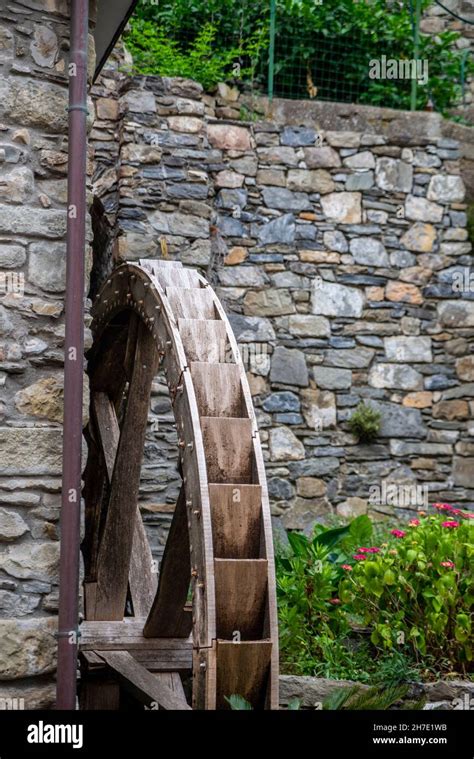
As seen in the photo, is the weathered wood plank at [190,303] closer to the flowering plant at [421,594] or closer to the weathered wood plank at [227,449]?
the weathered wood plank at [227,449]

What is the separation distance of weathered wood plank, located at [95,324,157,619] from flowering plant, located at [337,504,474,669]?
120 cm

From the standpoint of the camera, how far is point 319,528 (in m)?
6.71

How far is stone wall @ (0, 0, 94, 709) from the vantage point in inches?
144

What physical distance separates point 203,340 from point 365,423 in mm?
3416

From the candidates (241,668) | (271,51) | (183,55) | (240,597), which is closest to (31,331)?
(240,597)

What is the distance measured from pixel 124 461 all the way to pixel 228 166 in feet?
10.7

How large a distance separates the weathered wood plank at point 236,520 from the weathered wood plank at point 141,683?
31.9 inches

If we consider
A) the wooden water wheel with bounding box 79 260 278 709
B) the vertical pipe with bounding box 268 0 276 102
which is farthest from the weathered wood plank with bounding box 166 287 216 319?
the vertical pipe with bounding box 268 0 276 102

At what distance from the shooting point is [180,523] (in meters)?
4.56

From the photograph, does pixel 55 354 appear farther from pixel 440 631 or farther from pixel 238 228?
pixel 238 228

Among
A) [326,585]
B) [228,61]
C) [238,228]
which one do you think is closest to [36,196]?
[326,585]

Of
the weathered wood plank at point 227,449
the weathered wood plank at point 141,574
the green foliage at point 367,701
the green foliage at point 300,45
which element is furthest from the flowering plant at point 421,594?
the green foliage at point 300,45

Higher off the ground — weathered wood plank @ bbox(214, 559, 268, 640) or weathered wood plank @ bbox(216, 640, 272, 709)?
weathered wood plank @ bbox(214, 559, 268, 640)

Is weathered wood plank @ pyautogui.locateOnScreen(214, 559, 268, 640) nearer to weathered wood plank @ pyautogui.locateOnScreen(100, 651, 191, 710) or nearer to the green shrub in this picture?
weathered wood plank @ pyautogui.locateOnScreen(100, 651, 191, 710)
